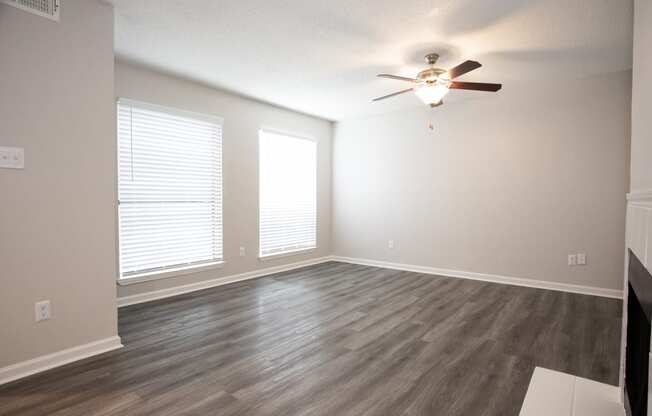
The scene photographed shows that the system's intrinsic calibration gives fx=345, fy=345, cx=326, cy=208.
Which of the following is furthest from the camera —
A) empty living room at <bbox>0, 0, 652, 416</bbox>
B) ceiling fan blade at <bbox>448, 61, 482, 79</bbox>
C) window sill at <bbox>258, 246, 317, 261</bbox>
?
window sill at <bbox>258, 246, 317, 261</bbox>

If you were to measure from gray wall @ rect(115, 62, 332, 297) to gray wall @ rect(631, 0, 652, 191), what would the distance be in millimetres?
4012

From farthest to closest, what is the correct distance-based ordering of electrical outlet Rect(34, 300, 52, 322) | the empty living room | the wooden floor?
1. electrical outlet Rect(34, 300, 52, 322)
2. the empty living room
3. the wooden floor

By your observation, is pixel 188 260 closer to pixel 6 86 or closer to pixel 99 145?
pixel 99 145

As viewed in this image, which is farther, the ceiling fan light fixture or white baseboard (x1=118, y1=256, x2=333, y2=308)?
Answer: white baseboard (x1=118, y1=256, x2=333, y2=308)

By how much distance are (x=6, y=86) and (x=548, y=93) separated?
516 cm

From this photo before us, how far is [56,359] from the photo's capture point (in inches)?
90.7

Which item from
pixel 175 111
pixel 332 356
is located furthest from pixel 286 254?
pixel 332 356

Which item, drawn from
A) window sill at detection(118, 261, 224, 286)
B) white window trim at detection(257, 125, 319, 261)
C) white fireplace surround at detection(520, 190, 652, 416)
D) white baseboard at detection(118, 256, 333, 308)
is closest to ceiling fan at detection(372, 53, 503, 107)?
white fireplace surround at detection(520, 190, 652, 416)

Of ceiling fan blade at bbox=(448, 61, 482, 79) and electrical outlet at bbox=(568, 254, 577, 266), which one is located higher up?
ceiling fan blade at bbox=(448, 61, 482, 79)

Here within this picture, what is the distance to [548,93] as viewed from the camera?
166 inches

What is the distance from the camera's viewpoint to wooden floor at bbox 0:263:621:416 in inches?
75.9

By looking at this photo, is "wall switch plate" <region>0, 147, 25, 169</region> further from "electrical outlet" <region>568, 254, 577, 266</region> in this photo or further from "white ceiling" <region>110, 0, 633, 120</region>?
"electrical outlet" <region>568, 254, 577, 266</region>

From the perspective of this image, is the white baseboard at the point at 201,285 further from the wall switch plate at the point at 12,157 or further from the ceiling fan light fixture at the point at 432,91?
the ceiling fan light fixture at the point at 432,91

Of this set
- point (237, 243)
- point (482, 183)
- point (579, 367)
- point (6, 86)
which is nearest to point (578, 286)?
point (482, 183)
